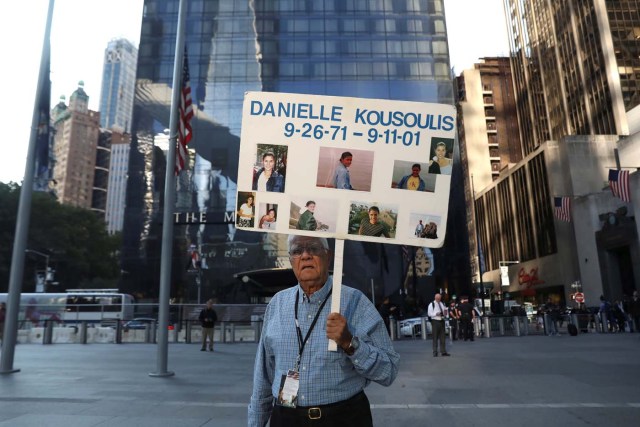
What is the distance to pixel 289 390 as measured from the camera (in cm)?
228

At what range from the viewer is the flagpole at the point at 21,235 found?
33.3 ft

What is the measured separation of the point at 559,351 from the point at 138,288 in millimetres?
38347

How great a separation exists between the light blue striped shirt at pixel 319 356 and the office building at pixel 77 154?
145 m

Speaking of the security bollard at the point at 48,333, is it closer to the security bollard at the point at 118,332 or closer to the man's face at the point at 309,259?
the security bollard at the point at 118,332

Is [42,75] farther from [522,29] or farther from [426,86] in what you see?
[522,29]

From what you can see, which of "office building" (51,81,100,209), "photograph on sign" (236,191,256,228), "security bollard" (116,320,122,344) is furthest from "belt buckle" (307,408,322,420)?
"office building" (51,81,100,209)

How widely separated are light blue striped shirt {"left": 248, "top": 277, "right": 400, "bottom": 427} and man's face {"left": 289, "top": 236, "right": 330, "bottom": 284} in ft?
0.30

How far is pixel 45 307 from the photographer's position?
80.8ft

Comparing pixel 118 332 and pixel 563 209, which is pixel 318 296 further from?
pixel 563 209

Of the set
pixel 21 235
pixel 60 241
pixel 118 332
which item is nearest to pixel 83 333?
pixel 118 332

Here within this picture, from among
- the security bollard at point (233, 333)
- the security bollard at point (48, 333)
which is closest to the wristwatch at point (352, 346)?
the security bollard at point (233, 333)

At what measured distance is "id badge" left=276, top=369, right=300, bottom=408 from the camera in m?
2.26

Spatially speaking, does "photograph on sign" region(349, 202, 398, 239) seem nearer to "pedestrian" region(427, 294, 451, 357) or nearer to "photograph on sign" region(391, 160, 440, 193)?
"photograph on sign" region(391, 160, 440, 193)

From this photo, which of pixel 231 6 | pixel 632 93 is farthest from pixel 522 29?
pixel 231 6
